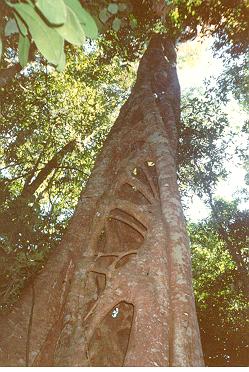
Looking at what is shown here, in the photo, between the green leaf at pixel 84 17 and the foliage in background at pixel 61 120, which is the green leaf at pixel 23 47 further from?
the foliage in background at pixel 61 120

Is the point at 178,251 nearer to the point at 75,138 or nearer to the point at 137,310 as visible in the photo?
the point at 137,310

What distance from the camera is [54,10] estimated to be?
3.01ft

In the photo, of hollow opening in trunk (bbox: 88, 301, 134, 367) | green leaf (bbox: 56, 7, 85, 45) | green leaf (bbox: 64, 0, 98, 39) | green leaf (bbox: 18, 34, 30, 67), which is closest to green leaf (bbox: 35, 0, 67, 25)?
green leaf (bbox: 56, 7, 85, 45)

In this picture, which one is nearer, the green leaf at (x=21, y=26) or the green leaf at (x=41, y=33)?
the green leaf at (x=41, y=33)

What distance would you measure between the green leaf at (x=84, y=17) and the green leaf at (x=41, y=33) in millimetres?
110

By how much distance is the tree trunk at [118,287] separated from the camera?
9.17 ft

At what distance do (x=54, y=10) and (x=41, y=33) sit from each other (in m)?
0.15

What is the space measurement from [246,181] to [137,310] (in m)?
8.18

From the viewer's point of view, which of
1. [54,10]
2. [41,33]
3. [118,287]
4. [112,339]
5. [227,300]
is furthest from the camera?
[227,300]

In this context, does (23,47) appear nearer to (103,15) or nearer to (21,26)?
(21,26)

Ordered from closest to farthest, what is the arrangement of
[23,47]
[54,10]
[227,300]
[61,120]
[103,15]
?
1. [54,10]
2. [23,47]
3. [103,15]
4. [61,120]
5. [227,300]

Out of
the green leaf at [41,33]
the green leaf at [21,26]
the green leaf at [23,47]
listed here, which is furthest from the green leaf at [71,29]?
the green leaf at [23,47]

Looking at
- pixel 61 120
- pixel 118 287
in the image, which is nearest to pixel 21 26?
pixel 118 287

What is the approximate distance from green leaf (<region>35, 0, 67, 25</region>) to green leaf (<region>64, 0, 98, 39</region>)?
0.17m
